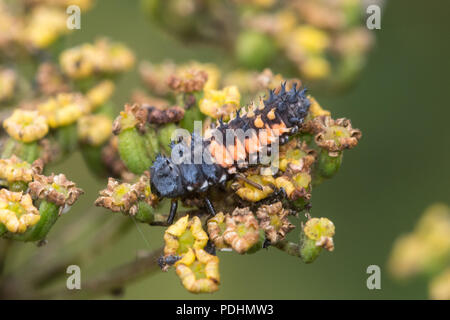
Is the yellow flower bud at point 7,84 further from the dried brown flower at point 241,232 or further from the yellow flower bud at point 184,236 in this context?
the dried brown flower at point 241,232

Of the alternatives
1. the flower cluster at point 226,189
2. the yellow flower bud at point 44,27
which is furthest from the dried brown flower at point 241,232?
the yellow flower bud at point 44,27

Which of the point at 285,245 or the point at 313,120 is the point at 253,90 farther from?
the point at 285,245

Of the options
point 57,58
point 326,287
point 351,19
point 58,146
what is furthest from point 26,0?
point 326,287

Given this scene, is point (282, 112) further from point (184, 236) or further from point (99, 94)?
point (99, 94)

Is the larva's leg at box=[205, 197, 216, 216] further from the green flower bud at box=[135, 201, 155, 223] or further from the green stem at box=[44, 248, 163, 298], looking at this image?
the green stem at box=[44, 248, 163, 298]
